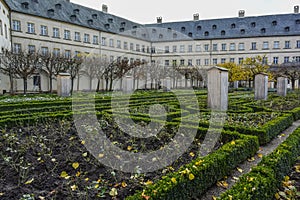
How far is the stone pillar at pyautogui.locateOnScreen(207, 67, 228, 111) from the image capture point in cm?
1036

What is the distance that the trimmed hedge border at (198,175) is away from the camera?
10.4 ft

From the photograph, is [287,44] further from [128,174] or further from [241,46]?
[128,174]

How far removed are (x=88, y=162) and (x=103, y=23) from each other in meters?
38.1

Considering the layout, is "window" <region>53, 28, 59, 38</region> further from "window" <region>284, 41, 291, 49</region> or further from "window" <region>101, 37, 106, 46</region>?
"window" <region>284, 41, 291, 49</region>

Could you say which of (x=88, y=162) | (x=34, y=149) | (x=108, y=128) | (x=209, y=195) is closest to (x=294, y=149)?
(x=209, y=195)


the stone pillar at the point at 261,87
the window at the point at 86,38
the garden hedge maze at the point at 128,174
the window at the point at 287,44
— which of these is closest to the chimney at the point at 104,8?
the window at the point at 86,38

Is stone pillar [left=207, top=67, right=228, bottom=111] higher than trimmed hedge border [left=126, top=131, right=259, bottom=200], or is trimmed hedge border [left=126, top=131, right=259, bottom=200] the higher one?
stone pillar [left=207, top=67, right=228, bottom=111]

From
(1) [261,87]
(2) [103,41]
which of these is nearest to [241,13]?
(2) [103,41]

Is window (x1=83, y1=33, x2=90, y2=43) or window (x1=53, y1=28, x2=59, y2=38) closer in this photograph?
window (x1=53, y1=28, x2=59, y2=38)

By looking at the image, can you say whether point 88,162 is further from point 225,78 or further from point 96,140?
point 225,78

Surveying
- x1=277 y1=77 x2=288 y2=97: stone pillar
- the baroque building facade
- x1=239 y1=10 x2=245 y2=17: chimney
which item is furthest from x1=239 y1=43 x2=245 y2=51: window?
x1=277 y1=77 x2=288 y2=97: stone pillar

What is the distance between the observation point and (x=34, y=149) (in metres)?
5.36

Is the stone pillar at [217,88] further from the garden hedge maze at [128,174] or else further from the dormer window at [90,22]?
the dormer window at [90,22]

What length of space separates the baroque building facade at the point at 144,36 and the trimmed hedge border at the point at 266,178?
27.2m
